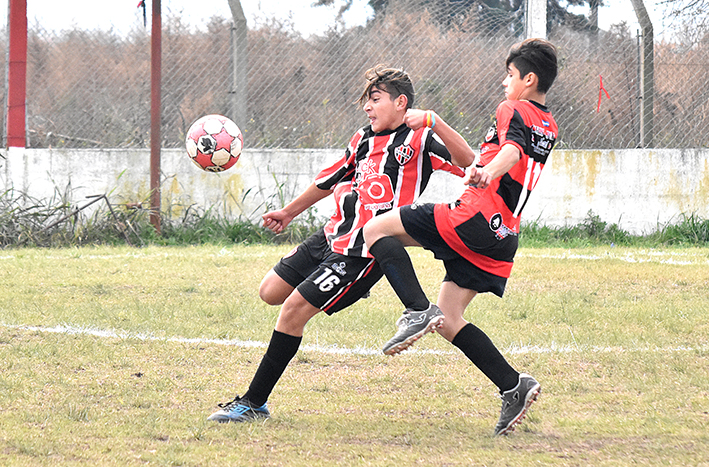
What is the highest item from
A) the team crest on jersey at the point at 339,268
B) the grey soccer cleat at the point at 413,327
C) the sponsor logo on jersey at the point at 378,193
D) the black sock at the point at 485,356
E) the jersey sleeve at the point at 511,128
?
the jersey sleeve at the point at 511,128

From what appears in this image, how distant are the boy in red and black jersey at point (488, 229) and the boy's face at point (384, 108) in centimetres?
45

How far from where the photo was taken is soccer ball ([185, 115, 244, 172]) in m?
5.82

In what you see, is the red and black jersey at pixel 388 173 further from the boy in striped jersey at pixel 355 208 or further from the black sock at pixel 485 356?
the black sock at pixel 485 356

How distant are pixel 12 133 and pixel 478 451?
8380mm

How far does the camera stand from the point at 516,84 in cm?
330

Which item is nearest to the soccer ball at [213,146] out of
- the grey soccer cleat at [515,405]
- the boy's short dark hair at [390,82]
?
the boy's short dark hair at [390,82]

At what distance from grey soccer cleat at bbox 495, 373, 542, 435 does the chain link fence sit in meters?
7.27

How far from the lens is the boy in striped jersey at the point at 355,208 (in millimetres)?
3354

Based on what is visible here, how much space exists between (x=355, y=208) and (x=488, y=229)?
707 millimetres

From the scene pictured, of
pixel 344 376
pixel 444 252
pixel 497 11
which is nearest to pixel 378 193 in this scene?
pixel 444 252

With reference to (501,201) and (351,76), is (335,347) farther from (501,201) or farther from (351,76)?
(351,76)

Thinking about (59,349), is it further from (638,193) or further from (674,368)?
(638,193)

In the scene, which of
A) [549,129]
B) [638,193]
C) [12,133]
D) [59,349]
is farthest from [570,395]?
[12,133]

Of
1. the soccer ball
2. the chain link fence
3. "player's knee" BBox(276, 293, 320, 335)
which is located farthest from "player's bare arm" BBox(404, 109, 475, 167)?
the chain link fence
